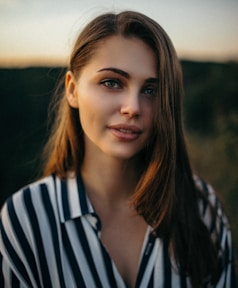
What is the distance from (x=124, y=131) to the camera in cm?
150

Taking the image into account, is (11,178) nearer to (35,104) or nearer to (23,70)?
(35,104)

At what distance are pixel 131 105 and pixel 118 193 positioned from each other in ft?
1.73

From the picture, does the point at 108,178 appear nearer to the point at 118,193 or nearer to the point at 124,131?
the point at 118,193

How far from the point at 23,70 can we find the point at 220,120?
7.52ft

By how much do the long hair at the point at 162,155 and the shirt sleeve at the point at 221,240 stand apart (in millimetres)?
63

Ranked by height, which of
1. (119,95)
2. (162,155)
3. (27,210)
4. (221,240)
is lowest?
(221,240)

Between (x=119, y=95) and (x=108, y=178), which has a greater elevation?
(x=119, y=95)

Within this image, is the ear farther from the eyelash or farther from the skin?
the eyelash

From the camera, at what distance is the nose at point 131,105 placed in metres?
1.45

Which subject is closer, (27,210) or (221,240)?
(27,210)

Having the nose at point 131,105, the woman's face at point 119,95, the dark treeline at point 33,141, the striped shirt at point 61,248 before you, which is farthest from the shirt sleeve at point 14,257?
the dark treeline at point 33,141

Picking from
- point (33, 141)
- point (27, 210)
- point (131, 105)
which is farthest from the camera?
point (33, 141)

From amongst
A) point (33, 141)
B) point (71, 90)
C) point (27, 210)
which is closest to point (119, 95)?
point (71, 90)

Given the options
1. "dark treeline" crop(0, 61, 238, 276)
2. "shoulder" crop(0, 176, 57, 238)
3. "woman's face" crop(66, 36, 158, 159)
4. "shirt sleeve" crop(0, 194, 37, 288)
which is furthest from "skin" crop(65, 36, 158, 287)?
"dark treeline" crop(0, 61, 238, 276)
